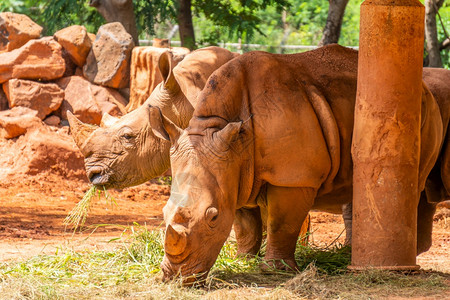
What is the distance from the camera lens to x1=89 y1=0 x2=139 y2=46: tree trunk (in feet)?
45.8

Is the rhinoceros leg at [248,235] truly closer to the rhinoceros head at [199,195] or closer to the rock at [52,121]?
the rhinoceros head at [199,195]

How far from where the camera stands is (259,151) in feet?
19.2

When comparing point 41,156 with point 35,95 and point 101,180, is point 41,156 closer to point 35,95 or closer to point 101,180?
point 35,95

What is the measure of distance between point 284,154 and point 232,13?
27.7ft

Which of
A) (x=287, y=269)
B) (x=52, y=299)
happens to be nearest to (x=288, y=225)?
(x=287, y=269)

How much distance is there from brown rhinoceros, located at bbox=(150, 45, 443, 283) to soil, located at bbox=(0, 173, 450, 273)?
1091mm

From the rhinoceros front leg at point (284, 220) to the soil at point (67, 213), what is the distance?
1.03 m

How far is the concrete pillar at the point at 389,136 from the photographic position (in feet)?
18.9

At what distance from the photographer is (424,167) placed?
21.7 ft

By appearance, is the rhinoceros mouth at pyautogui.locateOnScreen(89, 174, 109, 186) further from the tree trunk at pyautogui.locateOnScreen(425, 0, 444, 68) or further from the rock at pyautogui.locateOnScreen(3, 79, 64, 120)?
the tree trunk at pyautogui.locateOnScreen(425, 0, 444, 68)

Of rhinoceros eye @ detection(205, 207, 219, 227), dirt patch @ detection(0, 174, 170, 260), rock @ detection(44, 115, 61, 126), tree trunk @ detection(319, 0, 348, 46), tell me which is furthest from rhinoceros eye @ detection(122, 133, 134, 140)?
tree trunk @ detection(319, 0, 348, 46)

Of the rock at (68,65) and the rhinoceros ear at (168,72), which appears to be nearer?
the rhinoceros ear at (168,72)

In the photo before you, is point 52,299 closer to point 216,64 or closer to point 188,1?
point 216,64

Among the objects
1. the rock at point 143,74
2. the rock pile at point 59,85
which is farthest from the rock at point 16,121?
the rock at point 143,74
